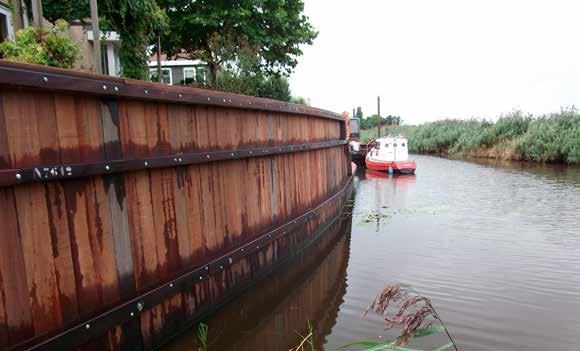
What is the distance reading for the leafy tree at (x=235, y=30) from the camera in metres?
19.8

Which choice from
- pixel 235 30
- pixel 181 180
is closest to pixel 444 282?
pixel 181 180

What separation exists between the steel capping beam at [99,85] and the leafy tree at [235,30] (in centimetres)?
1498

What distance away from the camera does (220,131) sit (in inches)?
175

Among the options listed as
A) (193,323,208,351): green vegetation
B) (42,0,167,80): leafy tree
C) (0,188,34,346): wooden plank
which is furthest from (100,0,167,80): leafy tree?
(0,188,34,346): wooden plank

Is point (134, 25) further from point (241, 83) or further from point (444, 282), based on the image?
point (444, 282)

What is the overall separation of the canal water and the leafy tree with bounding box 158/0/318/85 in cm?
1195

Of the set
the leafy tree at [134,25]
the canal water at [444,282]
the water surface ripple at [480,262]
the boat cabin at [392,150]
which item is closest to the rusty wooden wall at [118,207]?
the canal water at [444,282]

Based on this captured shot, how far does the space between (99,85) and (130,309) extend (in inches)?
62.2

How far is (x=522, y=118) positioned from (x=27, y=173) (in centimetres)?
3249

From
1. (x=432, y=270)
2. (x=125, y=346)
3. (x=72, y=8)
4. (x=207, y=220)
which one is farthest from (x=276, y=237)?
(x=72, y=8)

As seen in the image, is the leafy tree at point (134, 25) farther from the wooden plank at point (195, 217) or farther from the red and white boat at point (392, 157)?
Result: the red and white boat at point (392, 157)

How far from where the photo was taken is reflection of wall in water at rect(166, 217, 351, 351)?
403cm

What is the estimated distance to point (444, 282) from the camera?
Answer: 562 centimetres

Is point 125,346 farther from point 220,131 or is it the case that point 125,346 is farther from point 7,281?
point 220,131
